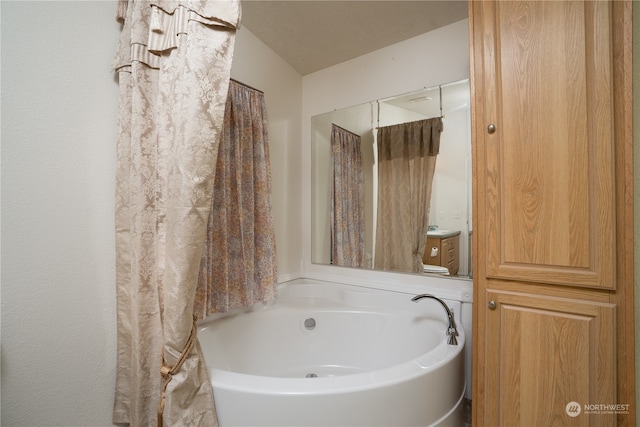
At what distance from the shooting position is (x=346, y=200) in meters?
2.23

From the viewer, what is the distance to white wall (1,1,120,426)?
0.99 meters

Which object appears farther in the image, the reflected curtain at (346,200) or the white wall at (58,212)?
the reflected curtain at (346,200)

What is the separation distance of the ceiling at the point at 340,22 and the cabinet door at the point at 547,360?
1.66 m

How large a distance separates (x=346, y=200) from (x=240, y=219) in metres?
0.88

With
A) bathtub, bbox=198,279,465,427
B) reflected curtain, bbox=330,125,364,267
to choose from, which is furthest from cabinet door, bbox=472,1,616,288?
reflected curtain, bbox=330,125,364,267

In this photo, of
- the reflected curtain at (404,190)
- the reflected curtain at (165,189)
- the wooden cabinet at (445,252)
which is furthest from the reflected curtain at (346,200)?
the reflected curtain at (165,189)

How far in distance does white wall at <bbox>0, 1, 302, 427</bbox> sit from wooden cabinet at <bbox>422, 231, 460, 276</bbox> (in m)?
1.75

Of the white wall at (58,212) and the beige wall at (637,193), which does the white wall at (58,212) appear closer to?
the white wall at (58,212)

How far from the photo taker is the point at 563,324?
960 mm

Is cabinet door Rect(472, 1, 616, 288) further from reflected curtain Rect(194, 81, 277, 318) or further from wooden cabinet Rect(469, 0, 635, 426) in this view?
reflected curtain Rect(194, 81, 277, 318)

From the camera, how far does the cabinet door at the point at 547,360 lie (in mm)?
899

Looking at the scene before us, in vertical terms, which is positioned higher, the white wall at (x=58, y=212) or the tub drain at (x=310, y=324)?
the white wall at (x=58, y=212)

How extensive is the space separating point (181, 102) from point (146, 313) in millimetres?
844

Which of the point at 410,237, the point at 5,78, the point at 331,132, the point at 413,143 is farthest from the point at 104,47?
the point at 410,237
